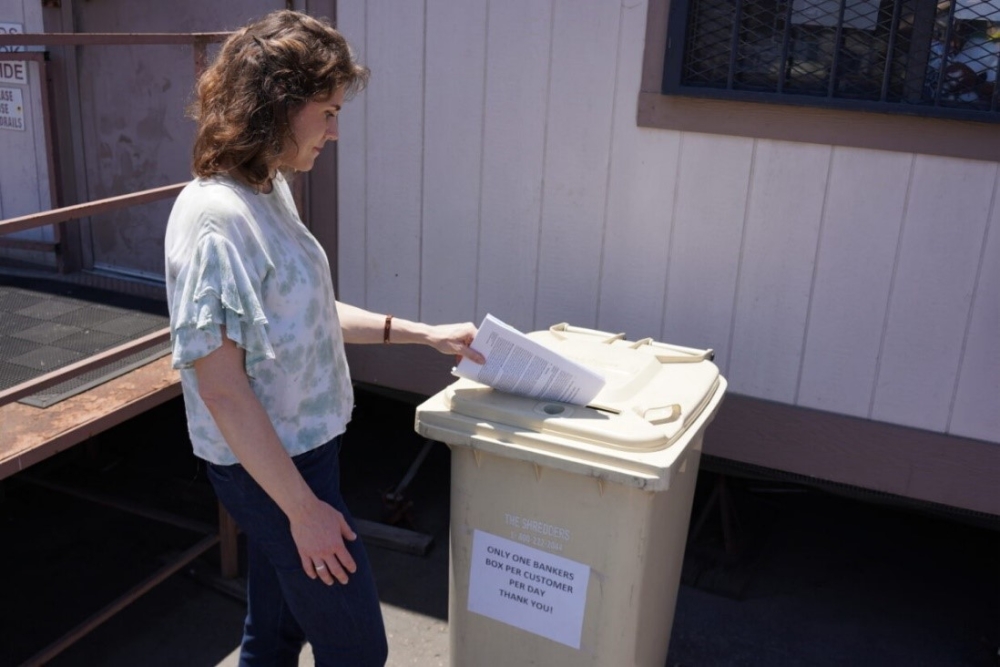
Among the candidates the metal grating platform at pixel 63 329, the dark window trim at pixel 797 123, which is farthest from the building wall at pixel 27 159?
the dark window trim at pixel 797 123

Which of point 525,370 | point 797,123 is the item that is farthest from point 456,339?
point 797,123

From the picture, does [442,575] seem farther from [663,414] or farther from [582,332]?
[663,414]

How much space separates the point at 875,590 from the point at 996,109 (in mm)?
1748

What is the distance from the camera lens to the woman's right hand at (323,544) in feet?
6.06

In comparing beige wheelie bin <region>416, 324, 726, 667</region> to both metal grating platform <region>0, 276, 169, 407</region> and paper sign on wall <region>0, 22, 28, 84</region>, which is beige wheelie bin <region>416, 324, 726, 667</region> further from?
paper sign on wall <region>0, 22, 28, 84</region>

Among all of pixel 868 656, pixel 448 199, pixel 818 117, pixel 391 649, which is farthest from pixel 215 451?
pixel 868 656

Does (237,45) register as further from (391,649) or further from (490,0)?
(391,649)

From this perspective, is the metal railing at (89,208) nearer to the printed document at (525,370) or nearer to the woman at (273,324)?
the woman at (273,324)

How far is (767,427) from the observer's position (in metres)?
3.23

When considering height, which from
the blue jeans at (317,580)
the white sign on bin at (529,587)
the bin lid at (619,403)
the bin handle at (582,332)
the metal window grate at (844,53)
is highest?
the metal window grate at (844,53)

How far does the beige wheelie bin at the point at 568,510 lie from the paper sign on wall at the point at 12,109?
311 cm

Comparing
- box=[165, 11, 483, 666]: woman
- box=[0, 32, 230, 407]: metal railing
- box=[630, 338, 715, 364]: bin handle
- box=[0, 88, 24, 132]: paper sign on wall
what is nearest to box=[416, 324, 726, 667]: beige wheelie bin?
box=[630, 338, 715, 364]: bin handle

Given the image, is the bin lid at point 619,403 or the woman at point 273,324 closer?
the woman at point 273,324

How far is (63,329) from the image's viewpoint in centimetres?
359
